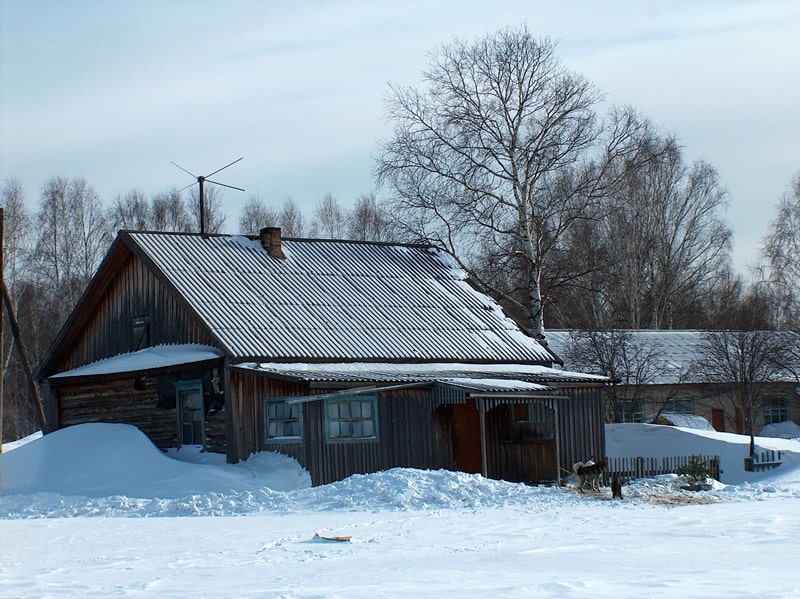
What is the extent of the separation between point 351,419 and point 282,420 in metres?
1.39

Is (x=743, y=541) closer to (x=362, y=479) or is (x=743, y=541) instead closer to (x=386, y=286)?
(x=362, y=479)

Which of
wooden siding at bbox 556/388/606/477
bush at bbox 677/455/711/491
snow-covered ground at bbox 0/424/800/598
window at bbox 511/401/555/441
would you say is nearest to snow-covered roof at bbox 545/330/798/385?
wooden siding at bbox 556/388/606/477

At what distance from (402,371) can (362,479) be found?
5.33 meters

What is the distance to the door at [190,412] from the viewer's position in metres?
25.1

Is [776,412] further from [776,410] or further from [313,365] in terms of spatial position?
[313,365]

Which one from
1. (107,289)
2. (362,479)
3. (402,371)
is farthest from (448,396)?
(107,289)

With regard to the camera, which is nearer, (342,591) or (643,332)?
(342,591)

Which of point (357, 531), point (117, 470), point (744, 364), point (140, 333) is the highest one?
point (140, 333)

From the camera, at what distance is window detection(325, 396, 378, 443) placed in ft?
77.8

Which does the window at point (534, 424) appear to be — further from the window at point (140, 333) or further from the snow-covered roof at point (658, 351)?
the snow-covered roof at point (658, 351)

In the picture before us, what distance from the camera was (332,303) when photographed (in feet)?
92.0

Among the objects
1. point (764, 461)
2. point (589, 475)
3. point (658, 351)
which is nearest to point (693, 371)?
point (658, 351)

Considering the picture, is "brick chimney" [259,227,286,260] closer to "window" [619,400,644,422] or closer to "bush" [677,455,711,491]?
"bush" [677,455,711,491]

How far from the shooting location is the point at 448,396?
950 inches
